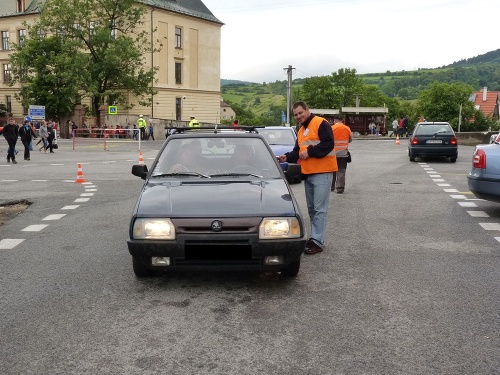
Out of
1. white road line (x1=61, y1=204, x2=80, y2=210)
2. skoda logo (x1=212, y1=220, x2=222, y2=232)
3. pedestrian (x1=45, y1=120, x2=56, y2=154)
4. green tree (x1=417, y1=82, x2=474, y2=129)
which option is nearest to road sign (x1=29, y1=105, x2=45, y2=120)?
pedestrian (x1=45, y1=120, x2=56, y2=154)

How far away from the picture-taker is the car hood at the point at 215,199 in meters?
5.21

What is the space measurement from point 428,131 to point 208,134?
55.1ft

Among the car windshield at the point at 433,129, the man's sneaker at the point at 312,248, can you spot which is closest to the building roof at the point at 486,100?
the car windshield at the point at 433,129

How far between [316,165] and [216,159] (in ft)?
4.24

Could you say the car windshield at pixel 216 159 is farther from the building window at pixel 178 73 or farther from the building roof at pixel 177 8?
the building window at pixel 178 73

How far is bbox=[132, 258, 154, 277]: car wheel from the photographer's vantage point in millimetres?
5672

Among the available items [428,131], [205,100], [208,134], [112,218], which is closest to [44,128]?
[428,131]

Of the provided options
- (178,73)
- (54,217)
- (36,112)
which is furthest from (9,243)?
(178,73)

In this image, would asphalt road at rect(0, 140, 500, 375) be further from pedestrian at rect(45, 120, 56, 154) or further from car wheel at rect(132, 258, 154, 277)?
pedestrian at rect(45, 120, 56, 154)

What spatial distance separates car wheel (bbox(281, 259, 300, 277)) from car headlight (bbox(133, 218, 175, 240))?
1.20 metres

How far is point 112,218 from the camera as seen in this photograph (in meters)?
9.77

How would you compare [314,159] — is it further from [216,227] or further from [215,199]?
[216,227]

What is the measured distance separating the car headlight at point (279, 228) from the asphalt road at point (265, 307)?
21.3 inches

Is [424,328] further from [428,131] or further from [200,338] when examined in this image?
[428,131]
